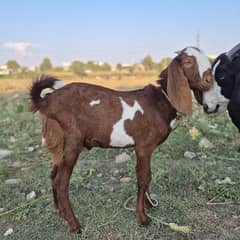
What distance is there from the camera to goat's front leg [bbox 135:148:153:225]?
9.28ft

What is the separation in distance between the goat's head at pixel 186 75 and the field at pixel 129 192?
85 centimetres

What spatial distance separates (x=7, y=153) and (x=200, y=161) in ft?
7.15

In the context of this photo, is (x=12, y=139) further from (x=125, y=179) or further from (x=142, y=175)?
(x=142, y=175)

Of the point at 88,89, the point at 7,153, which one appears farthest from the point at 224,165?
the point at 7,153

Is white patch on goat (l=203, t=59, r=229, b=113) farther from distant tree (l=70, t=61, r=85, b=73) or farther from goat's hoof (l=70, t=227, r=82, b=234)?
distant tree (l=70, t=61, r=85, b=73)

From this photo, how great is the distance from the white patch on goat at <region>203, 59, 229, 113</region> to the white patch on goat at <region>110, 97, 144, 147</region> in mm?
484

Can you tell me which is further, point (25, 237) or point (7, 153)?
point (7, 153)

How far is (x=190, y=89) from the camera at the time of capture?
2.77 meters

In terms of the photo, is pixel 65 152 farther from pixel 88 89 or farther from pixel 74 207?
pixel 74 207

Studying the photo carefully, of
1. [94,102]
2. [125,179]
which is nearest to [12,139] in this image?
[125,179]

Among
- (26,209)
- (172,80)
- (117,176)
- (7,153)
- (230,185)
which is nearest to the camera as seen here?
(172,80)

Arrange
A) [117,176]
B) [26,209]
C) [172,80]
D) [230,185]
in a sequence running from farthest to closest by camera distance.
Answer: [117,176], [230,185], [26,209], [172,80]

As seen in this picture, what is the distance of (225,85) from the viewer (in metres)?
2.98

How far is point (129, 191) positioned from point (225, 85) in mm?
1177
